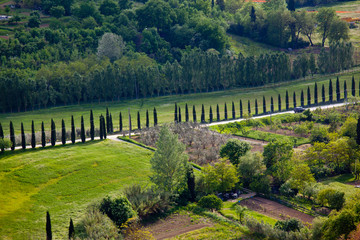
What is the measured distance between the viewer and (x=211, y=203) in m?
54.2

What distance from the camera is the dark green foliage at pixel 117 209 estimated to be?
163 feet

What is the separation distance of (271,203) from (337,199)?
28.9 feet

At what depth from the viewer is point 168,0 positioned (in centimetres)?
17925

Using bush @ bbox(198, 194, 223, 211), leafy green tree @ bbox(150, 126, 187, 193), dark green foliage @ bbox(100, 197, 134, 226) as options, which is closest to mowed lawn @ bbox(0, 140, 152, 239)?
dark green foliage @ bbox(100, 197, 134, 226)

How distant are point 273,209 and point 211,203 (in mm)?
7780

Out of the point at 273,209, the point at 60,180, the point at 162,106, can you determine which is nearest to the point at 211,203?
the point at 273,209

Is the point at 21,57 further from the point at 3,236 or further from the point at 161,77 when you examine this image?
the point at 3,236

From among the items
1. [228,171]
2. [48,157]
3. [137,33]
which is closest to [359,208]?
[228,171]

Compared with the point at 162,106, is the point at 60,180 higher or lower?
lower

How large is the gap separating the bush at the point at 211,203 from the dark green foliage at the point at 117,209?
969 cm

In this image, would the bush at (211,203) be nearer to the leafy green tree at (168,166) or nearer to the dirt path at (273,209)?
the dirt path at (273,209)

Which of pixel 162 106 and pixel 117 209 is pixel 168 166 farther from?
pixel 162 106

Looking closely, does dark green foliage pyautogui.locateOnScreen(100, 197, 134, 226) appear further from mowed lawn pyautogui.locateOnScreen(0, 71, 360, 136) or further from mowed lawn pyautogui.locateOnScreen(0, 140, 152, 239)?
mowed lawn pyautogui.locateOnScreen(0, 71, 360, 136)

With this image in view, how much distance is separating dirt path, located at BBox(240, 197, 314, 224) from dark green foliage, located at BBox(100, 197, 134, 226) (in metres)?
15.5
